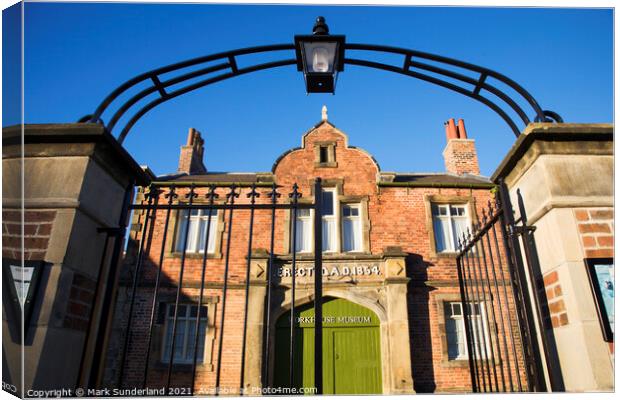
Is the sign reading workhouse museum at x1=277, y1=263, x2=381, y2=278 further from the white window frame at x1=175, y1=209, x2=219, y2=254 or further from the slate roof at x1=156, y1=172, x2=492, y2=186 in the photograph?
the slate roof at x1=156, y1=172, x2=492, y2=186

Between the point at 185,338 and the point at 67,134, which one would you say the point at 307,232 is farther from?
the point at 67,134

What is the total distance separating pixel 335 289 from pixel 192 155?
7.56 meters

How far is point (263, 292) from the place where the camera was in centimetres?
1010

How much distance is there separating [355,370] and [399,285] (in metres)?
2.41

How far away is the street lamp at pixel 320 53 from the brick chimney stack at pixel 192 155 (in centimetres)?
1136

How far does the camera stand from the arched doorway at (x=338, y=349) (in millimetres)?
9445

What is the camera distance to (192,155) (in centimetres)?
1417

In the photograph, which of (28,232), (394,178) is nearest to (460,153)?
(394,178)

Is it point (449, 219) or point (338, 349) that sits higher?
point (449, 219)

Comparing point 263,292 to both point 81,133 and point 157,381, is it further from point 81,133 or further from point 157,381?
point 81,133

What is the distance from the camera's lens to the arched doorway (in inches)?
372

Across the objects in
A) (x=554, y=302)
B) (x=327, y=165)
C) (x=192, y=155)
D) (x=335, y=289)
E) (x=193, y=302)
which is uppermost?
(x=192, y=155)

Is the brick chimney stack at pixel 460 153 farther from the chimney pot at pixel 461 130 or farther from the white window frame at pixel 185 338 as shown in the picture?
the white window frame at pixel 185 338

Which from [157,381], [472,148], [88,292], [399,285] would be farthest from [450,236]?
[88,292]
